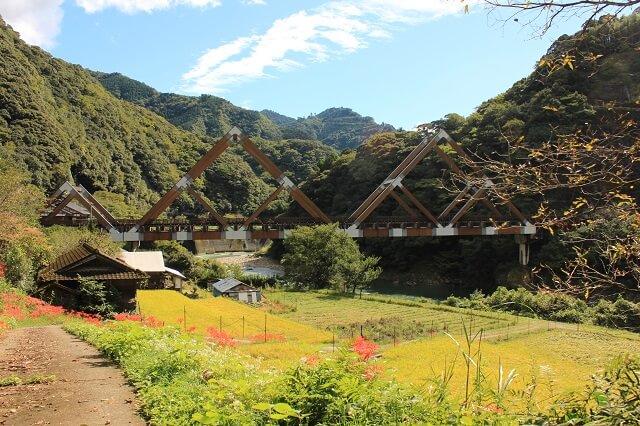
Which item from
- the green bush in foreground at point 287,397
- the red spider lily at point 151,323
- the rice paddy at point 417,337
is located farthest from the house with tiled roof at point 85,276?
the green bush in foreground at point 287,397

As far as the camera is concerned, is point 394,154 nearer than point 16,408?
No

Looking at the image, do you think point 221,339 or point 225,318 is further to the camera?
point 225,318

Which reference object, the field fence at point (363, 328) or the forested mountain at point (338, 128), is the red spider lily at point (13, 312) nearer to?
the field fence at point (363, 328)

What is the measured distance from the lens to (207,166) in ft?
108

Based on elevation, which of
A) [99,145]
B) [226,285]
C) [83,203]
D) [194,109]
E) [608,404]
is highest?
[194,109]

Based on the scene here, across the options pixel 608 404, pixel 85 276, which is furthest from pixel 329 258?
pixel 608 404

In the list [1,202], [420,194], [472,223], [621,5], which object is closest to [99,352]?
[621,5]

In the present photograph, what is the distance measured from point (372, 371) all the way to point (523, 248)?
119 ft

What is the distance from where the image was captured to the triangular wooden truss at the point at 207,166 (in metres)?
29.0

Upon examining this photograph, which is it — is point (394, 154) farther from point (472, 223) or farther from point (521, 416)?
point (521, 416)

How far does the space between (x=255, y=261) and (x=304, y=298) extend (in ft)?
95.7

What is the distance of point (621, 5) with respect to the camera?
258 cm

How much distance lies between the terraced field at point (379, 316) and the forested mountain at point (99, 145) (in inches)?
855

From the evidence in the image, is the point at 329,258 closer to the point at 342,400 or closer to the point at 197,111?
the point at 342,400
